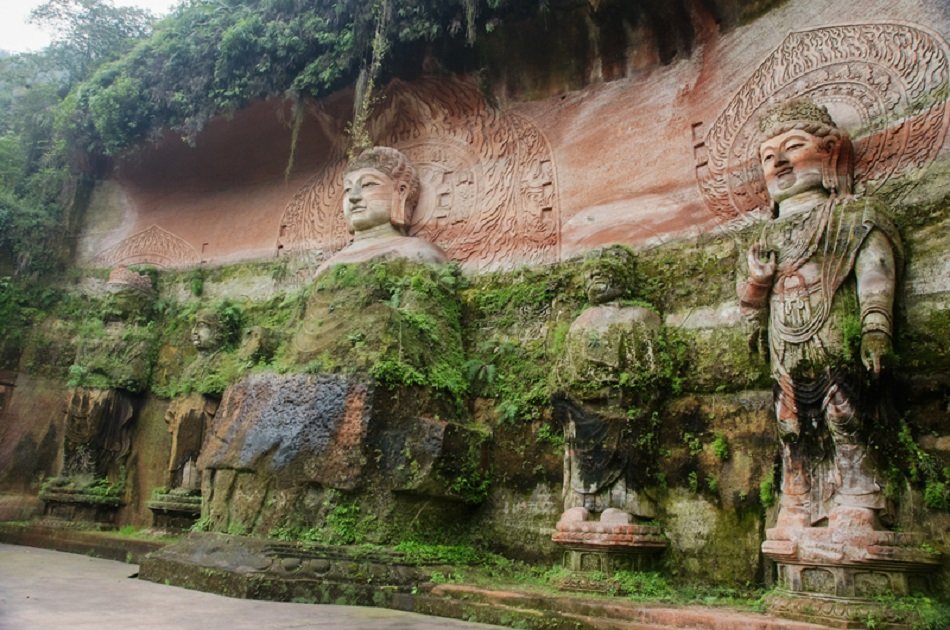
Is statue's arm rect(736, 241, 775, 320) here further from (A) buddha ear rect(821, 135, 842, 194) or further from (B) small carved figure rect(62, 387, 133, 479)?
(B) small carved figure rect(62, 387, 133, 479)

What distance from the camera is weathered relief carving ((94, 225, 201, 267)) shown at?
1084 centimetres

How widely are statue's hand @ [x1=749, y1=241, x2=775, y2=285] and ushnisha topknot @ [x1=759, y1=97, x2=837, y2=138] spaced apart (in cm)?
106

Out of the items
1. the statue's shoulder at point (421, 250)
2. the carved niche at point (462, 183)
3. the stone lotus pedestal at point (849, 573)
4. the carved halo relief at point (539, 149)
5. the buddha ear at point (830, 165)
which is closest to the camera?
the stone lotus pedestal at point (849, 573)

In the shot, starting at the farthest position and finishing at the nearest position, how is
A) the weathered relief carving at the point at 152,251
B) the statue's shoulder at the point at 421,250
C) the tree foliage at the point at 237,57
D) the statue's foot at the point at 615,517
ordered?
the weathered relief carving at the point at 152,251 < the tree foliage at the point at 237,57 < the statue's shoulder at the point at 421,250 < the statue's foot at the point at 615,517

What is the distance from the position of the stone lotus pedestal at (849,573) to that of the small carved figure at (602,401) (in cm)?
137

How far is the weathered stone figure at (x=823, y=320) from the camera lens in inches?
182

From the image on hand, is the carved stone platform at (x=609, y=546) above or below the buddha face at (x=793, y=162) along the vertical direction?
below

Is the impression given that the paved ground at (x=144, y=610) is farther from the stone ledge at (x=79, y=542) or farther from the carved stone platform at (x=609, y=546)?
the stone ledge at (x=79, y=542)

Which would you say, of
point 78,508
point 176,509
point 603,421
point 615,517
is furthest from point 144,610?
point 78,508

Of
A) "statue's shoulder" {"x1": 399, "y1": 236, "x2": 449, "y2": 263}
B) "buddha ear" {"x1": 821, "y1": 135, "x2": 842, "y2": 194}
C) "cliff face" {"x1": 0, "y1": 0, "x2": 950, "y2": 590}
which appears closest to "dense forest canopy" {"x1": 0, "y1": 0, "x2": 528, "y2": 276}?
"cliff face" {"x1": 0, "y1": 0, "x2": 950, "y2": 590}

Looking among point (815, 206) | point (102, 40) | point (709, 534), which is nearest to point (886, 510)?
point (709, 534)

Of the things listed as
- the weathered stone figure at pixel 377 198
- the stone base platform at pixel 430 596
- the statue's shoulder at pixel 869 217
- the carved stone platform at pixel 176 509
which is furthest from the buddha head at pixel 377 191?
the statue's shoulder at pixel 869 217

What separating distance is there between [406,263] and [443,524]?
2812mm

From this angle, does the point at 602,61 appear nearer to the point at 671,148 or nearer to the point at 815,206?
the point at 671,148
